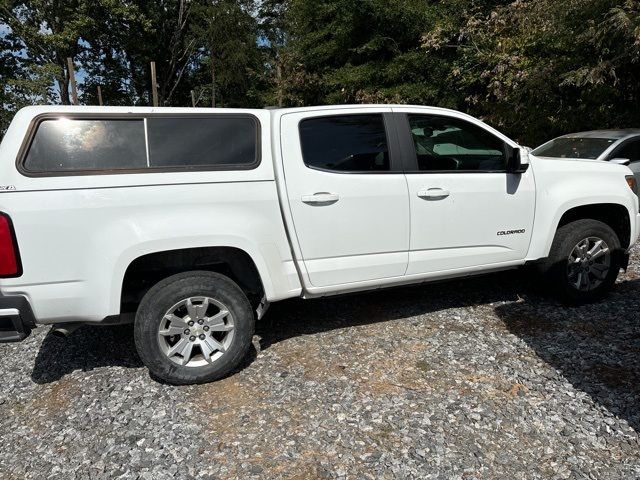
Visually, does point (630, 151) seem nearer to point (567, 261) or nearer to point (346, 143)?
point (567, 261)

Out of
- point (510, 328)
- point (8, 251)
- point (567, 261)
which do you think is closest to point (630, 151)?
point (567, 261)

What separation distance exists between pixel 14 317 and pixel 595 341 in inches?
166

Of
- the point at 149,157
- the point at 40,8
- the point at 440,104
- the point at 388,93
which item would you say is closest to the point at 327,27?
the point at 388,93

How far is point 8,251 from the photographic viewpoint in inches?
114

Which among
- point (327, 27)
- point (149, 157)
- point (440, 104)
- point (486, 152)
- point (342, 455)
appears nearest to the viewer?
point (342, 455)

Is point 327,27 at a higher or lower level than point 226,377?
higher

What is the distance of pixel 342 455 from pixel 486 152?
280 centimetres

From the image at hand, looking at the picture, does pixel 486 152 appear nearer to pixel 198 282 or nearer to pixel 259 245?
pixel 259 245

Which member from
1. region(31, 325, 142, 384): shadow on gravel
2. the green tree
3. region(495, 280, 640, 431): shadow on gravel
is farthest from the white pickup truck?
the green tree

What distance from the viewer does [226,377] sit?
361cm

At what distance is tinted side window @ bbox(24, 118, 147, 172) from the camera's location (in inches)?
120

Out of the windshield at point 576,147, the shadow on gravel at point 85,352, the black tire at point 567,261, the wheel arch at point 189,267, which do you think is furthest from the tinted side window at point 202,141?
the windshield at point 576,147

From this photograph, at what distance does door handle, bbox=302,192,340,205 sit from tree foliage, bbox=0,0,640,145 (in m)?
7.07

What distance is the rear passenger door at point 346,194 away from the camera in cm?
360
